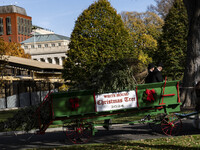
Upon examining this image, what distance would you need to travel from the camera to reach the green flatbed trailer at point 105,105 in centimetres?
958

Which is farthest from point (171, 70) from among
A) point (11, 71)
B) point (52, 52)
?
point (52, 52)

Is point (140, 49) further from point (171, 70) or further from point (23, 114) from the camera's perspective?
point (23, 114)

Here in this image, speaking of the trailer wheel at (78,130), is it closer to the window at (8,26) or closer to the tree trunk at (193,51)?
the tree trunk at (193,51)

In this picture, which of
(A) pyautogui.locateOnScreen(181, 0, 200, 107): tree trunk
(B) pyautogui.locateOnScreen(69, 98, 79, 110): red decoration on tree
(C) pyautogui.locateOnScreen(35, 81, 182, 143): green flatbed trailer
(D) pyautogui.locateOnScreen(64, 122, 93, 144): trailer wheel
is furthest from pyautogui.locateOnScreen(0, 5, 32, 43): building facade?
(B) pyautogui.locateOnScreen(69, 98, 79, 110): red decoration on tree

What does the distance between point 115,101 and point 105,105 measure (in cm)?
34

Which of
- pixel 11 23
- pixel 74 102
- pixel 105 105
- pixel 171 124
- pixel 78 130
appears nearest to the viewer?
pixel 74 102

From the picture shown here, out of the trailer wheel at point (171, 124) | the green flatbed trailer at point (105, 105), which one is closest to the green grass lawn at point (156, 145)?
the trailer wheel at point (171, 124)

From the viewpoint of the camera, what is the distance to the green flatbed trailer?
31.4 ft

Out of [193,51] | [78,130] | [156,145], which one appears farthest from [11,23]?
[156,145]

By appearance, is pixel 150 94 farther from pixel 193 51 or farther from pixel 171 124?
pixel 193 51

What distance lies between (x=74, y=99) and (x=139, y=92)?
2.04 meters

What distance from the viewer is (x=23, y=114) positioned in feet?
32.2

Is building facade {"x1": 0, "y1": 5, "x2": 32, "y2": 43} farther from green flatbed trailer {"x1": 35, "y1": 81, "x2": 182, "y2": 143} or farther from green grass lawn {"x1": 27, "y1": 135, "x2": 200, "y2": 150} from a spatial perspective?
green grass lawn {"x1": 27, "y1": 135, "x2": 200, "y2": 150}

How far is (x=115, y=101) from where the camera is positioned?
388 inches
